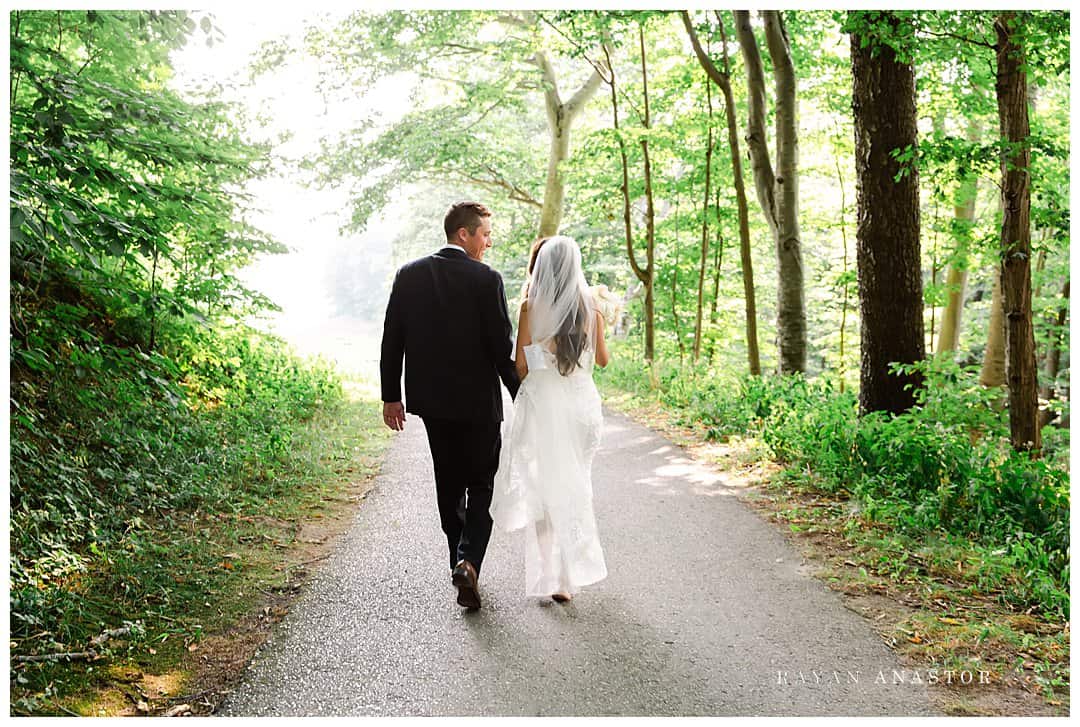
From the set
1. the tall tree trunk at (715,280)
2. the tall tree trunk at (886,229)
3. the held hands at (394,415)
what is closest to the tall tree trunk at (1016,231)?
the tall tree trunk at (886,229)

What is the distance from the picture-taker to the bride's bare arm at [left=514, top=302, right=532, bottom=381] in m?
4.40

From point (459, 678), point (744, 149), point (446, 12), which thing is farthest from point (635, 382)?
point (459, 678)

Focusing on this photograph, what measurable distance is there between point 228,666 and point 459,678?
108 centimetres

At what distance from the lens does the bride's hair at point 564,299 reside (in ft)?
14.2

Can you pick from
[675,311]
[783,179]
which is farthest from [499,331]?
[675,311]

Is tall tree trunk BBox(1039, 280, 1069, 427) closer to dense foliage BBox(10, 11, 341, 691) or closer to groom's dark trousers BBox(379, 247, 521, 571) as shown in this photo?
groom's dark trousers BBox(379, 247, 521, 571)

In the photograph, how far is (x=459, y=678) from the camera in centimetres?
343

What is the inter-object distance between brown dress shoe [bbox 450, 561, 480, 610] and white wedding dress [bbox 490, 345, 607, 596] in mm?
318

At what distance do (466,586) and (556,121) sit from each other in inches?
703

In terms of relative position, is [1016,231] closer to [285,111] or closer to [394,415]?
[394,415]

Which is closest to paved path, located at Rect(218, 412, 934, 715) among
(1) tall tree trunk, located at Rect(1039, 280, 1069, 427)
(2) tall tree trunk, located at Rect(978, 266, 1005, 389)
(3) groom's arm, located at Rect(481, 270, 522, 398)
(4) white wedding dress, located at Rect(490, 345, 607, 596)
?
(4) white wedding dress, located at Rect(490, 345, 607, 596)

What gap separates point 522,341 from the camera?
446 cm

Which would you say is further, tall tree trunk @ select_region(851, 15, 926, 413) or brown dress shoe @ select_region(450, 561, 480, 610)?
tall tree trunk @ select_region(851, 15, 926, 413)

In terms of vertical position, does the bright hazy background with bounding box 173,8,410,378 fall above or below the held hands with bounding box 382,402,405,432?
above
